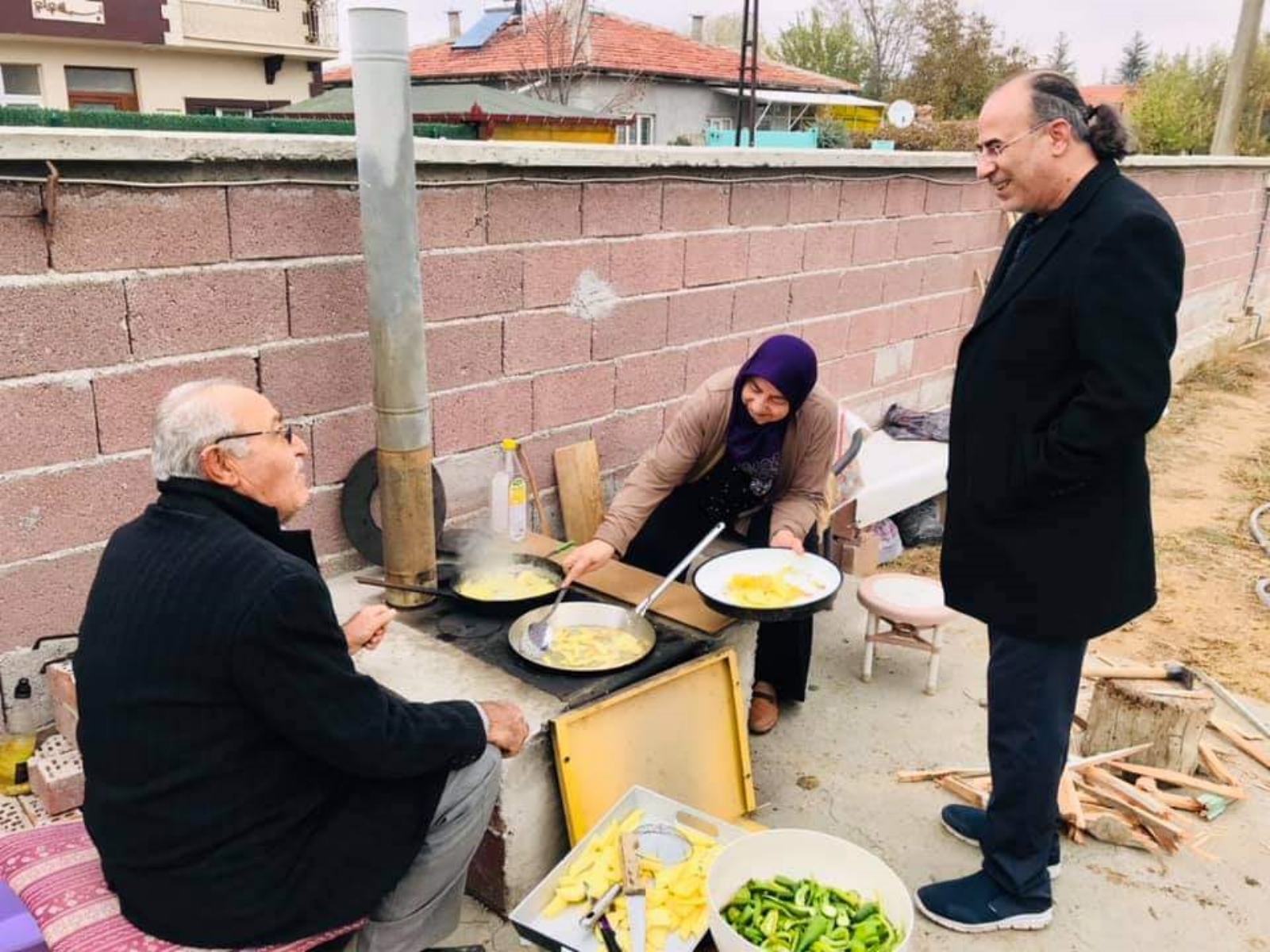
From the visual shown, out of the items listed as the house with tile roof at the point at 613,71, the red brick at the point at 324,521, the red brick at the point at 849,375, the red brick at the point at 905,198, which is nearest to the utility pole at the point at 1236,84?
the house with tile roof at the point at 613,71

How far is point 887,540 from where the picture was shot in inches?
239

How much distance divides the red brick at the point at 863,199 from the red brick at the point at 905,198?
8 cm

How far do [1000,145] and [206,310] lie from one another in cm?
240

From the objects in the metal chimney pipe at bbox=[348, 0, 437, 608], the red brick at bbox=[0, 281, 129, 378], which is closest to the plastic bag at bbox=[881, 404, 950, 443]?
the metal chimney pipe at bbox=[348, 0, 437, 608]

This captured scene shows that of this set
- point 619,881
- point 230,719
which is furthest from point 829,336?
point 230,719

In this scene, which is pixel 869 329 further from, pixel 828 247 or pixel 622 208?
pixel 622 208

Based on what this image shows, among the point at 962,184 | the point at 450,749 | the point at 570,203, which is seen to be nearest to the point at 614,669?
the point at 450,749

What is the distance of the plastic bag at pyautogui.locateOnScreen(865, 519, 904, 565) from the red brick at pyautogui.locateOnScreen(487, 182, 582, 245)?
112 inches

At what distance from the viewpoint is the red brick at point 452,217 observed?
3.62m

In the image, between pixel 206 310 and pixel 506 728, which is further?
pixel 206 310

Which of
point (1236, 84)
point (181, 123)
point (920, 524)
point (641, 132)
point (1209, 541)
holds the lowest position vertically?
point (1209, 541)

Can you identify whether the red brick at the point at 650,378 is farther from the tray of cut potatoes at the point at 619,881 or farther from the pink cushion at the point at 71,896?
the pink cushion at the point at 71,896

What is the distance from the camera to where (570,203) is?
4.16 m

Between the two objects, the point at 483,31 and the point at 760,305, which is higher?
the point at 483,31
